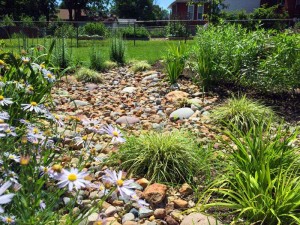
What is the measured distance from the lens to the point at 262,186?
79.6 inches

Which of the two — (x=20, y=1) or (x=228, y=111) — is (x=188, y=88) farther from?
(x=20, y=1)

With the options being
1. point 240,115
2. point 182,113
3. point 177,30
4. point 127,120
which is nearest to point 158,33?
point 177,30

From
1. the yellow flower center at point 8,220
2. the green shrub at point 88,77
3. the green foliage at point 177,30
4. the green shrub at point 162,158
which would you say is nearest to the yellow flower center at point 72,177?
the yellow flower center at point 8,220

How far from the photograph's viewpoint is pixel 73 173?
41.5 inches

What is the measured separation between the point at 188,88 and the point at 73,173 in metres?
4.21

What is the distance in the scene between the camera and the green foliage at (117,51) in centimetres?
778

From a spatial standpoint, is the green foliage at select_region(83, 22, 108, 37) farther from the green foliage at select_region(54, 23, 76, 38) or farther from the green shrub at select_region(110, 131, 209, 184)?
the green shrub at select_region(110, 131, 209, 184)

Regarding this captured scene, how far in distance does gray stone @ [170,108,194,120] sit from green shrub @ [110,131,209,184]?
1.39 metres

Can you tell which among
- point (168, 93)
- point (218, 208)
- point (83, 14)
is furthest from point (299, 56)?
point (83, 14)

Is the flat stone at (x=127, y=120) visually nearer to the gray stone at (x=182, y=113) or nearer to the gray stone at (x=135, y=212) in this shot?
the gray stone at (x=182, y=113)

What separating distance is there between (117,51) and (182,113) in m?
4.03

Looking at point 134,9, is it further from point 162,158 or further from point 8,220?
point 8,220

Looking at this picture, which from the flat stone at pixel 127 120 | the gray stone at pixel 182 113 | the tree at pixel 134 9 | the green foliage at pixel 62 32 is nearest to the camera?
the flat stone at pixel 127 120

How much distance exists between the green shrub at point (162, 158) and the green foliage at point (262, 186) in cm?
26
